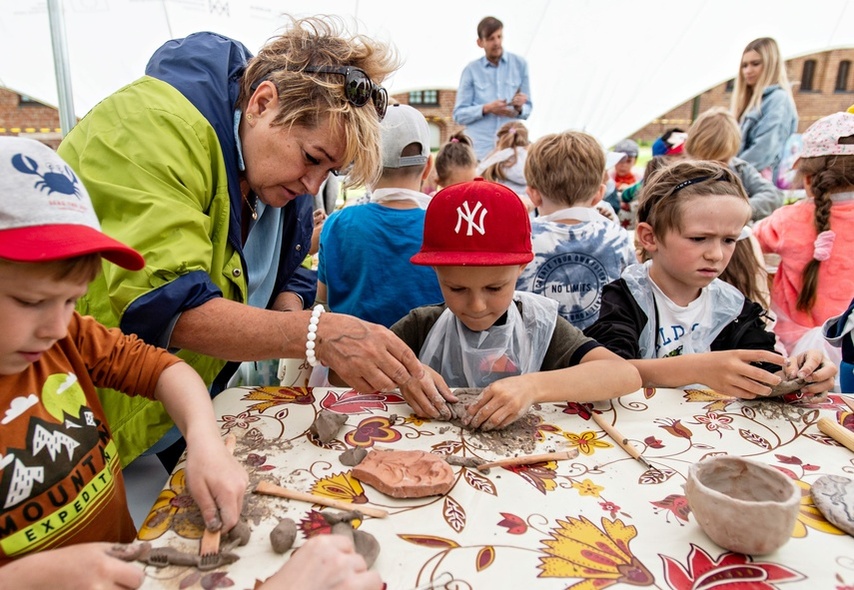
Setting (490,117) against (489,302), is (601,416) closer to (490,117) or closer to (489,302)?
(489,302)

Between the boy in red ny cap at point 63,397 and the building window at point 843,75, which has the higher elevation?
the building window at point 843,75

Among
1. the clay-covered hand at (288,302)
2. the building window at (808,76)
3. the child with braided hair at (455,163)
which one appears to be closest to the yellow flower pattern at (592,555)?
the clay-covered hand at (288,302)

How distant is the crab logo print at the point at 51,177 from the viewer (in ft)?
2.95

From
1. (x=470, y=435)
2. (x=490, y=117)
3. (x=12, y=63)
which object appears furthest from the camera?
(x=490, y=117)

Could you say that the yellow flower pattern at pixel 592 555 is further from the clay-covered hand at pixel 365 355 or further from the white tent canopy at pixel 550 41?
the white tent canopy at pixel 550 41

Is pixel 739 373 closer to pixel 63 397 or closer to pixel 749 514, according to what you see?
pixel 749 514

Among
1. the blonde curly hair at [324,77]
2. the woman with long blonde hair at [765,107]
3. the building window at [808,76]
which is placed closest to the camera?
the blonde curly hair at [324,77]

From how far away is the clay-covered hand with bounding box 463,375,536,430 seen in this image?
1358mm

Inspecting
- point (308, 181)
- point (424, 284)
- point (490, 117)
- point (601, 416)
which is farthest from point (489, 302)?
point (490, 117)

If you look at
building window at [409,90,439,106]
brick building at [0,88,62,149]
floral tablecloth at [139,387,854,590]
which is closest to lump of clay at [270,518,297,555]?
floral tablecloth at [139,387,854,590]

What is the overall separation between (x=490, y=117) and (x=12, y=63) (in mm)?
5159

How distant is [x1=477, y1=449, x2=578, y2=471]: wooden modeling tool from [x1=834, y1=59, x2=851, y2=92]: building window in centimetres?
2906

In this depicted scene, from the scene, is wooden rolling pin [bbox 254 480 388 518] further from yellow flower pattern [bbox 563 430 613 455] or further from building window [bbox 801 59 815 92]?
building window [bbox 801 59 815 92]

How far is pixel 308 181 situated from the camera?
5.82ft
